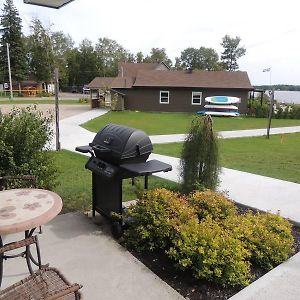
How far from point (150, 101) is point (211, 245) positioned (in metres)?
25.8

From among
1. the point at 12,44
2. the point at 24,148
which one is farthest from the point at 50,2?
the point at 12,44

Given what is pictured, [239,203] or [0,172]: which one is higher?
[0,172]

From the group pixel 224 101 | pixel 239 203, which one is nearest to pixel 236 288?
pixel 239 203

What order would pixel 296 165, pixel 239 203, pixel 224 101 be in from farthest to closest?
pixel 224 101 → pixel 296 165 → pixel 239 203

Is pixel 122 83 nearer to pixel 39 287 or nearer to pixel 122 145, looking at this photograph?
pixel 122 145

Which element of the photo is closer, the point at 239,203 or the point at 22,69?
the point at 239,203

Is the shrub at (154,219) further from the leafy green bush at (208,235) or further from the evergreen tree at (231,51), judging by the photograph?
the evergreen tree at (231,51)

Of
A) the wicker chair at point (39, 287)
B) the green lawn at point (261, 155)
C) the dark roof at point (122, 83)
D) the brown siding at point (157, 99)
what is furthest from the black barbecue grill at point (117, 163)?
the dark roof at point (122, 83)

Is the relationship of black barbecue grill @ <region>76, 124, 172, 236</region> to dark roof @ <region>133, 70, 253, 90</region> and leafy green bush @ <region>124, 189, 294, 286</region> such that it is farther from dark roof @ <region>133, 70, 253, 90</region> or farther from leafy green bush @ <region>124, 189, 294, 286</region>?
dark roof @ <region>133, 70, 253, 90</region>

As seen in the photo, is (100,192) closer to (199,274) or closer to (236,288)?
(199,274)

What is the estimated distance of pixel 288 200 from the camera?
555 cm

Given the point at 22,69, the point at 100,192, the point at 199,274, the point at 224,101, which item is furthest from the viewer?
the point at 22,69

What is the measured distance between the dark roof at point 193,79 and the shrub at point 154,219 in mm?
24945

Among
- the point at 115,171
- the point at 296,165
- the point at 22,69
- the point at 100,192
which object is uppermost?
the point at 22,69
